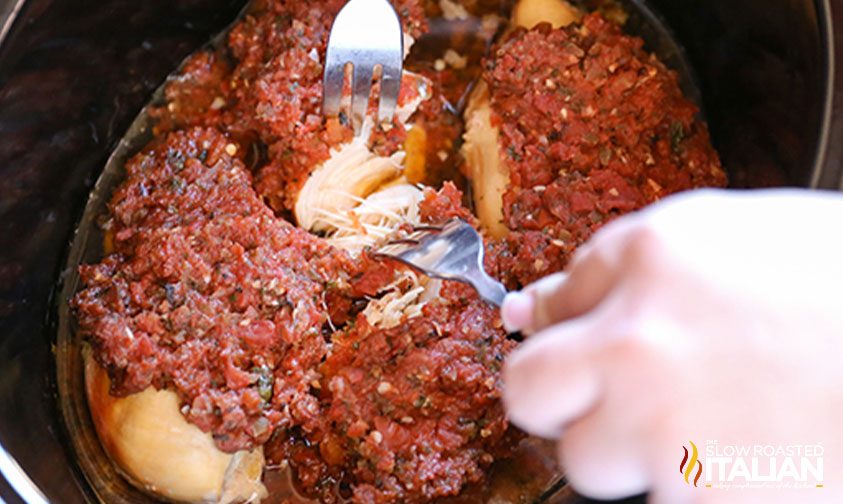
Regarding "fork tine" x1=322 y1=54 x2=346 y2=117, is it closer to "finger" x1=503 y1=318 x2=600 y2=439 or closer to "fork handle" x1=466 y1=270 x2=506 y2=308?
"fork handle" x1=466 y1=270 x2=506 y2=308

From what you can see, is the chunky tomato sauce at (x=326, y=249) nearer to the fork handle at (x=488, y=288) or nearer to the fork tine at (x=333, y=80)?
the fork tine at (x=333, y=80)

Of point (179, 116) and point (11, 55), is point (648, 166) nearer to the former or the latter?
point (179, 116)

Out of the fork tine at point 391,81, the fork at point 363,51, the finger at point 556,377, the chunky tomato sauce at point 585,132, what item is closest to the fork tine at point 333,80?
the fork at point 363,51

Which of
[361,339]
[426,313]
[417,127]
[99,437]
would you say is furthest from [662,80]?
[99,437]

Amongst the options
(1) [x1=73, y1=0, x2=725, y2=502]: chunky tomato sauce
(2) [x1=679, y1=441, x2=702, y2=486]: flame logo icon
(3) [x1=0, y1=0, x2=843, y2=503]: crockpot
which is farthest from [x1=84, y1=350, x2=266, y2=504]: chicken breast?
(2) [x1=679, y1=441, x2=702, y2=486]: flame logo icon

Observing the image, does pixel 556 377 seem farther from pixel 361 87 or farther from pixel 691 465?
pixel 361 87

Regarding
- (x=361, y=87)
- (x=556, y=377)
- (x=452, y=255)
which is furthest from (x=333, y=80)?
(x=556, y=377)
